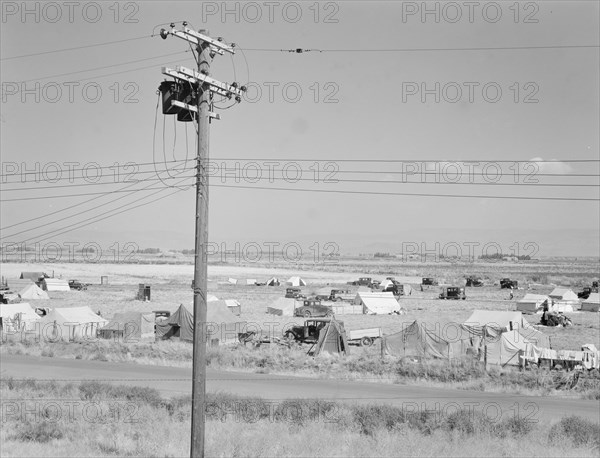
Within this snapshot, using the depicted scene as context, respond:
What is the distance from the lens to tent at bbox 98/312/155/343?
3825 cm

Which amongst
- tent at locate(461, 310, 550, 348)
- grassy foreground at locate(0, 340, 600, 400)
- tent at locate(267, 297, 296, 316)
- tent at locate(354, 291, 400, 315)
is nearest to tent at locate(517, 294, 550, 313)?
tent at locate(354, 291, 400, 315)

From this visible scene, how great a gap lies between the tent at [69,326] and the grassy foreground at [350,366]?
2.23 meters

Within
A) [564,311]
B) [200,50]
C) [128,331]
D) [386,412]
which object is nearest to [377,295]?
[564,311]

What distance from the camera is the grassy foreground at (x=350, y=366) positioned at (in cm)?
2577

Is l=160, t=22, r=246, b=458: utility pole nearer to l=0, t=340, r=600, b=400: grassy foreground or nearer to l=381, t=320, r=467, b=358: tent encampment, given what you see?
l=0, t=340, r=600, b=400: grassy foreground

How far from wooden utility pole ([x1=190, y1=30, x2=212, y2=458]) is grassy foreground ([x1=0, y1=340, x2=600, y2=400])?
16033 mm

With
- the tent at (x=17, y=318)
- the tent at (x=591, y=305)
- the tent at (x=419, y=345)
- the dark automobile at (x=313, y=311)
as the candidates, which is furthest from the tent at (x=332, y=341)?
the tent at (x=591, y=305)

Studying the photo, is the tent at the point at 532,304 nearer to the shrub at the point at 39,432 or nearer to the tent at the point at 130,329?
the tent at the point at 130,329

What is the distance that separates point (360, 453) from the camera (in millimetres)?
16234

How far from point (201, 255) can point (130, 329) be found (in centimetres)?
2859

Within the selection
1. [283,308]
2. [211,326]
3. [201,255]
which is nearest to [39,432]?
[201,255]

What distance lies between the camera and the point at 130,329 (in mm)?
38344

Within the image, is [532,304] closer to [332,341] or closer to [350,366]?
[332,341]

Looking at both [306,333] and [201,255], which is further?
[306,333]
